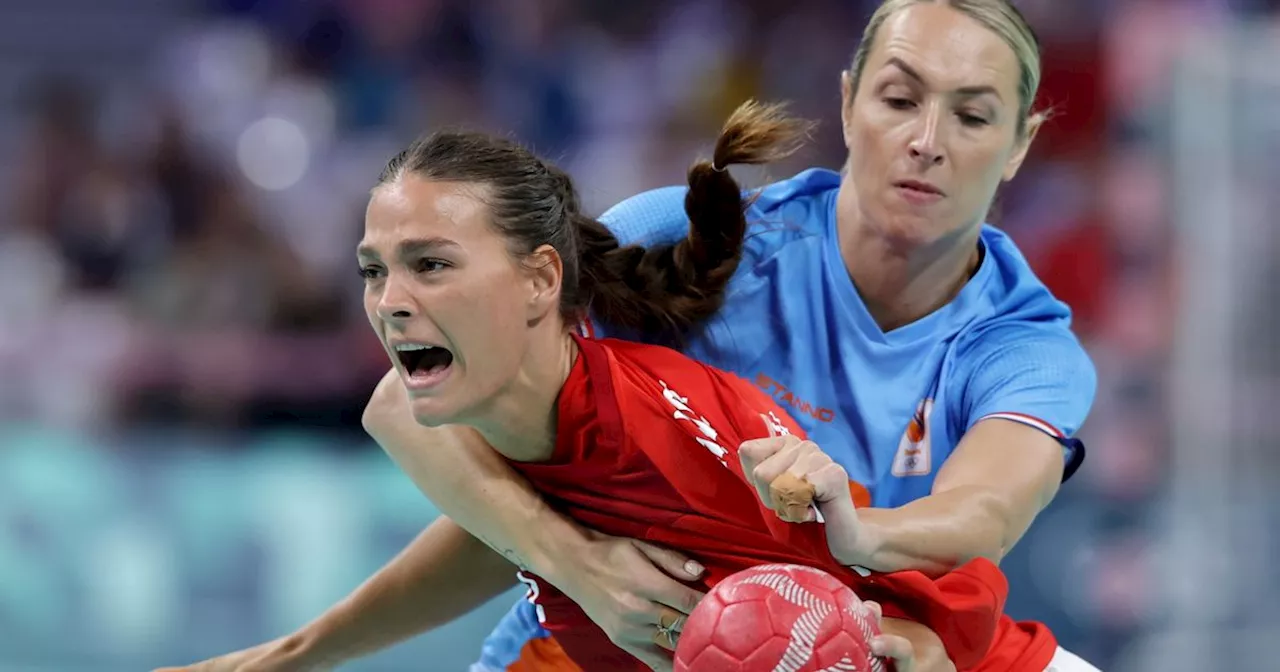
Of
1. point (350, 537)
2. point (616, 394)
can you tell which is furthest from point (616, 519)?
point (350, 537)

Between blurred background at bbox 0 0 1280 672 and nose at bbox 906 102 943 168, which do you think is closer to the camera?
nose at bbox 906 102 943 168

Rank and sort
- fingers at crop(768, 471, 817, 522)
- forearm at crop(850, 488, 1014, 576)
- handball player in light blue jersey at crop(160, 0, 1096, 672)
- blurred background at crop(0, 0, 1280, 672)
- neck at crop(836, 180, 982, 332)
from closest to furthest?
1. fingers at crop(768, 471, 817, 522)
2. forearm at crop(850, 488, 1014, 576)
3. handball player in light blue jersey at crop(160, 0, 1096, 672)
4. neck at crop(836, 180, 982, 332)
5. blurred background at crop(0, 0, 1280, 672)

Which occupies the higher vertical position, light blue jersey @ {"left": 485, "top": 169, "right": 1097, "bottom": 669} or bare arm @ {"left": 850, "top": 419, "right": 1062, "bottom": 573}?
light blue jersey @ {"left": 485, "top": 169, "right": 1097, "bottom": 669}

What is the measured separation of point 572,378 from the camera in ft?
12.1

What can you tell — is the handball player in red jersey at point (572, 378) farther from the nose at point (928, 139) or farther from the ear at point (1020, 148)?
the ear at point (1020, 148)

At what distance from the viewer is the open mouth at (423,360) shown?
11.5ft

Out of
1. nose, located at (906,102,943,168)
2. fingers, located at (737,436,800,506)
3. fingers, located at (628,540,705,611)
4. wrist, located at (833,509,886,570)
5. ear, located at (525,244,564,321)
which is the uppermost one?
nose, located at (906,102,943,168)

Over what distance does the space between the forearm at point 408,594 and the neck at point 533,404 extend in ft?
1.99

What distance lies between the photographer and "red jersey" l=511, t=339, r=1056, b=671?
3.38 metres

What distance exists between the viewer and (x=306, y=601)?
7477 mm

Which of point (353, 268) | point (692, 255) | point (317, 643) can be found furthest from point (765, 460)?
point (353, 268)

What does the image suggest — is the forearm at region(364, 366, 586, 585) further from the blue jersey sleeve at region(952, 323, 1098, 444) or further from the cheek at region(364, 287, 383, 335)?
the blue jersey sleeve at region(952, 323, 1098, 444)

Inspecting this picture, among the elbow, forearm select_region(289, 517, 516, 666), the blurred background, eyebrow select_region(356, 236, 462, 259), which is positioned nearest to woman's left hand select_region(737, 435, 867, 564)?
the elbow

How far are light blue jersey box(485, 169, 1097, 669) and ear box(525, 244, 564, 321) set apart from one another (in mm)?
280
